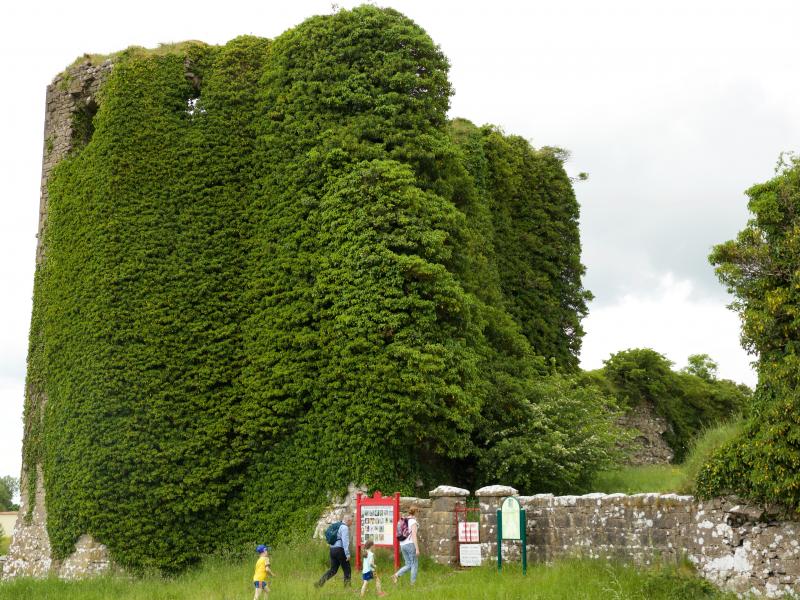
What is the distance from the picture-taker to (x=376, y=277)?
67.1ft

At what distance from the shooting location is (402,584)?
15922mm

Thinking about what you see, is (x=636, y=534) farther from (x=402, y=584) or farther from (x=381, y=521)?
(x=381, y=521)

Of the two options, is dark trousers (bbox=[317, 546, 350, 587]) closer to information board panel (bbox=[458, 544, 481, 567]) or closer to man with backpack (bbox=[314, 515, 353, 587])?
man with backpack (bbox=[314, 515, 353, 587])

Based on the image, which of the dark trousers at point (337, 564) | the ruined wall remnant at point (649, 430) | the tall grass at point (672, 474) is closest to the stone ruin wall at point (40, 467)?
the dark trousers at point (337, 564)

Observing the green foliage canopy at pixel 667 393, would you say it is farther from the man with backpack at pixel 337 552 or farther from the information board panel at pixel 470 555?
the man with backpack at pixel 337 552

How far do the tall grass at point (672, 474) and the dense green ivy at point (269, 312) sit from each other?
1.74m

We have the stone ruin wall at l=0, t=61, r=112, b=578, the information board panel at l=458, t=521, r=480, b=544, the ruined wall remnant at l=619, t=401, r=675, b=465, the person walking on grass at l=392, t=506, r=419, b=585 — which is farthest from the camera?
the ruined wall remnant at l=619, t=401, r=675, b=465

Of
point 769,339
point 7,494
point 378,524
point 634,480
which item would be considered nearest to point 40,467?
point 378,524

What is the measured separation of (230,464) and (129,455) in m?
2.39

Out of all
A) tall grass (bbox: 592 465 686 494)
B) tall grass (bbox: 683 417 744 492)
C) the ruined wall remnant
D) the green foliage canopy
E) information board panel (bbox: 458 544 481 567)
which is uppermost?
the green foliage canopy

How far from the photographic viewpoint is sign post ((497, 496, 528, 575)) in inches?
636

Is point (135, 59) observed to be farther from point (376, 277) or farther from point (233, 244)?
point (376, 277)

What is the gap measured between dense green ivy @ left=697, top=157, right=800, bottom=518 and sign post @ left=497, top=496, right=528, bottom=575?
3.21 metres

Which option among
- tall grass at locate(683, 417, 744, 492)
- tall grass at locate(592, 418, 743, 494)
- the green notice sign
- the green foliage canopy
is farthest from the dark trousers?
the green foliage canopy
